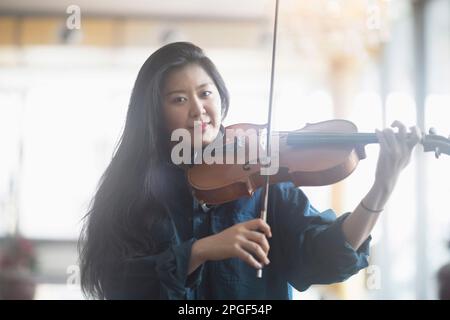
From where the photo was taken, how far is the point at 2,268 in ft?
5.02

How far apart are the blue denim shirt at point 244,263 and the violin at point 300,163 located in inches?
0.8

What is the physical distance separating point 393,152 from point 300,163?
0.13m

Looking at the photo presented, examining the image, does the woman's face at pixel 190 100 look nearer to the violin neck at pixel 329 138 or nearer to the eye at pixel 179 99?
the eye at pixel 179 99

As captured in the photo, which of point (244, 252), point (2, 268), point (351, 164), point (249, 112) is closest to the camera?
point (244, 252)

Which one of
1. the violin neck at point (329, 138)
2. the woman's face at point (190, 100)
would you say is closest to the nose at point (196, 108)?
the woman's face at point (190, 100)

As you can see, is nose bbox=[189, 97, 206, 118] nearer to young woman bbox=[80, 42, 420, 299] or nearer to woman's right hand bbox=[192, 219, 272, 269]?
young woman bbox=[80, 42, 420, 299]

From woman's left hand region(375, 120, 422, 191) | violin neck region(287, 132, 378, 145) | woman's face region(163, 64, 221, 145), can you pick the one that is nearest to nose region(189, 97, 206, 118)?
woman's face region(163, 64, 221, 145)

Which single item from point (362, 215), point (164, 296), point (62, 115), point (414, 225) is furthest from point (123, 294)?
point (414, 225)

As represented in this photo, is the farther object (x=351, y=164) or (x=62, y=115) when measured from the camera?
(x=62, y=115)

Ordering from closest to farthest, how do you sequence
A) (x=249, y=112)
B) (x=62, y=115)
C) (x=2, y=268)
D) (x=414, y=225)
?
(x=249, y=112) < (x=2, y=268) < (x=62, y=115) < (x=414, y=225)

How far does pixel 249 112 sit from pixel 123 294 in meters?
0.36

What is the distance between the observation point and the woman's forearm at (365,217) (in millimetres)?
753

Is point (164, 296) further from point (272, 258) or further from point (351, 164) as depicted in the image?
point (351, 164)

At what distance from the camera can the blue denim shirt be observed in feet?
2.57
